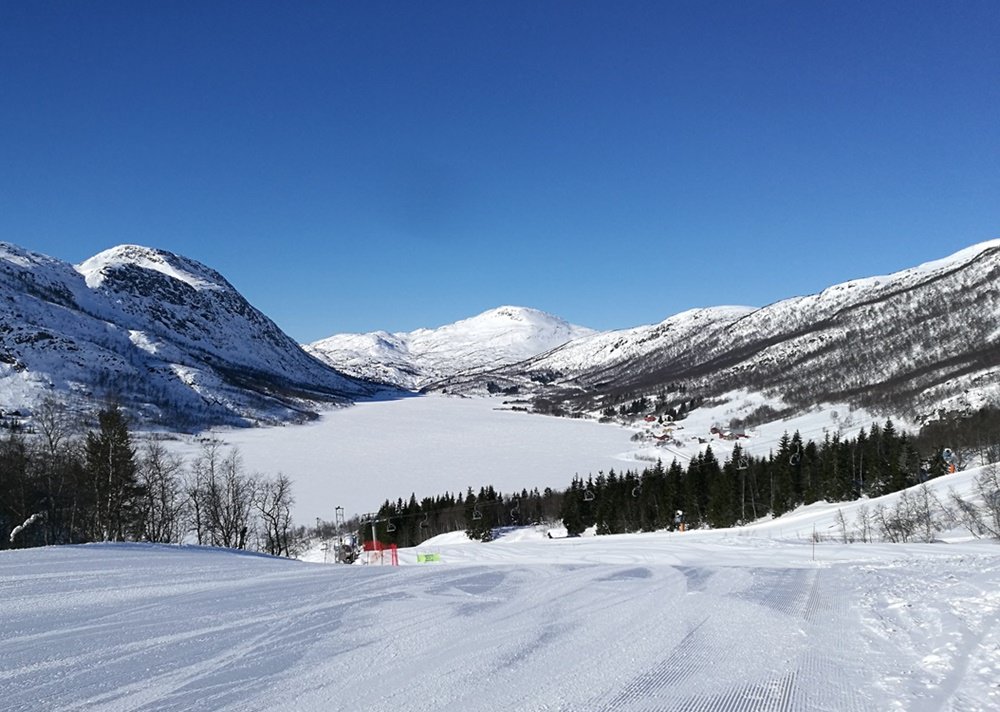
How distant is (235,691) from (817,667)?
634 cm

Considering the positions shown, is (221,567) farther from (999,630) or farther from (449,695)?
(999,630)

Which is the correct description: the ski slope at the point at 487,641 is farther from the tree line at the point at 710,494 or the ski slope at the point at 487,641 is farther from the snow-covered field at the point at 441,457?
the snow-covered field at the point at 441,457

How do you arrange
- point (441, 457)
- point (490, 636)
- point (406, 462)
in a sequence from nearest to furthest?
point (490, 636) < point (406, 462) < point (441, 457)

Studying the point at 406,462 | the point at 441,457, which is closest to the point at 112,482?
the point at 406,462

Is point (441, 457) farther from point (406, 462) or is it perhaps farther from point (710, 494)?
point (710, 494)

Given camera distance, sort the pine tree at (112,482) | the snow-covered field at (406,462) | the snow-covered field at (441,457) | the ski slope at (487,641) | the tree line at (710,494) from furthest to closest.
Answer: the snow-covered field at (441,457)
the snow-covered field at (406,462)
the tree line at (710,494)
the pine tree at (112,482)
the ski slope at (487,641)

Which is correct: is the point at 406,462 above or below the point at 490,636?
below

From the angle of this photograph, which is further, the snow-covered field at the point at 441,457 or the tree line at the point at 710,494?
the snow-covered field at the point at 441,457

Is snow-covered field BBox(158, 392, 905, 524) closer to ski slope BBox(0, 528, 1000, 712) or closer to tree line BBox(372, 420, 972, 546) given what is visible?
tree line BBox(372, 420, 972, 546)

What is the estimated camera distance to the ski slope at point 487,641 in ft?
20.6

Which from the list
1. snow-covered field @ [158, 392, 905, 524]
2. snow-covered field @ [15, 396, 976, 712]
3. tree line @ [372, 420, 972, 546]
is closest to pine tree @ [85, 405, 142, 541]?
snow-covered field @ [15, 396, 976, 712]

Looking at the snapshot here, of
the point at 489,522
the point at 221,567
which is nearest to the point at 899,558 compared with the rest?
the point at 221,567

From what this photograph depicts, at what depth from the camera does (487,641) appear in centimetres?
866

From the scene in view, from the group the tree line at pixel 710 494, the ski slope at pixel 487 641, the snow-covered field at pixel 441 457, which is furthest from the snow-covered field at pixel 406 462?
the ski slope at pixel 487 641
